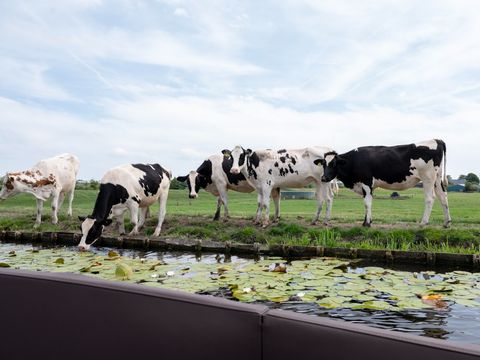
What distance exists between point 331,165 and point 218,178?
344cm

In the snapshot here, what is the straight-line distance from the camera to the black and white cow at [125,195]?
977 centimetres

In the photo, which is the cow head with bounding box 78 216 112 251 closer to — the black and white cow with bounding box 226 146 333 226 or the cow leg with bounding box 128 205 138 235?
the cow leg with bounding box 128 205 138 235

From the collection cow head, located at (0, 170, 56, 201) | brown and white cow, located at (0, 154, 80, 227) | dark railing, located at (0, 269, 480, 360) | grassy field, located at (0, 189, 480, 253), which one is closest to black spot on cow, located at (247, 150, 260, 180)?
grassy field, located at (0, 189, 480, 253)

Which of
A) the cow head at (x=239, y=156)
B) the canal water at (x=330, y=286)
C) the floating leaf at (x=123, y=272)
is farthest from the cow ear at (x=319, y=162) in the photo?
the floating leaf at (x=123, y=272)

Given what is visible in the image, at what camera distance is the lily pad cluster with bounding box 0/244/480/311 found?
5301mm

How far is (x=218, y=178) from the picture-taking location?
13.8m

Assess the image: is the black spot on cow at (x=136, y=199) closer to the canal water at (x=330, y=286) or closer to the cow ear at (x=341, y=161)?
the canal water at (x=330, y=286)

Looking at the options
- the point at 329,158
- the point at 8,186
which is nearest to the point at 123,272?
the point at 329,158

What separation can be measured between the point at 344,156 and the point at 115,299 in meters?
10.9

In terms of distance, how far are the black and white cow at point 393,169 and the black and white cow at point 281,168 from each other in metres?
0.57

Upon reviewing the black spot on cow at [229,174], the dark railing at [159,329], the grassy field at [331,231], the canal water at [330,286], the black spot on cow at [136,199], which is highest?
the black spot on cow at [229,174]

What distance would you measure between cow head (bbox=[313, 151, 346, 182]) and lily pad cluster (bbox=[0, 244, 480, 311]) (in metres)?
4.30

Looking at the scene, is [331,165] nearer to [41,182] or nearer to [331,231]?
[331,231]

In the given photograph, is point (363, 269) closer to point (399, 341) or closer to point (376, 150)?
point (376, 150)
